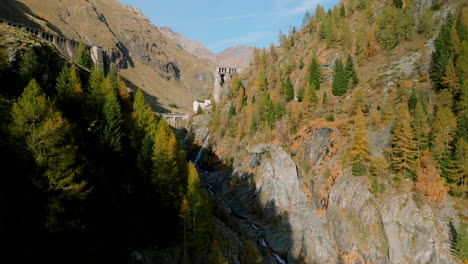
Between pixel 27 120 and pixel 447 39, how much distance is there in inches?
3037

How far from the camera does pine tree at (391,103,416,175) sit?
160ft

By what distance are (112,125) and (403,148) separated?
47767 mm

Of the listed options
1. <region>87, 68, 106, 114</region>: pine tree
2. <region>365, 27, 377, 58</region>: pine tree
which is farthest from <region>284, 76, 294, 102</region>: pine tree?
<region>87, 68, 106, 114</region>: pine tree

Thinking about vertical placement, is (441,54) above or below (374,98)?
above

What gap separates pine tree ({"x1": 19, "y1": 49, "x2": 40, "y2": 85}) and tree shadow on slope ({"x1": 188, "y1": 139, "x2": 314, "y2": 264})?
122 ft

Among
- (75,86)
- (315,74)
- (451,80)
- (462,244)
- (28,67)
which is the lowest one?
(462,244)

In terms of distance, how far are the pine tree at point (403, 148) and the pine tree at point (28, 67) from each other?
181ft

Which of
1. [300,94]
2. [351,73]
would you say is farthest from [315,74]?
[351,73]

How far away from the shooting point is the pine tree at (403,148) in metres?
48.8

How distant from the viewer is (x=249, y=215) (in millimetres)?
66438

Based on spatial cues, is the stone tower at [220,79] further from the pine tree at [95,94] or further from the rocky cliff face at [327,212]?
the pine tree at [95,94]

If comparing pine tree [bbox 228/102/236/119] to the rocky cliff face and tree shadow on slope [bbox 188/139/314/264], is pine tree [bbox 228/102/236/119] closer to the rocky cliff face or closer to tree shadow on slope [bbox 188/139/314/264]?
tree shadow on slope [bbox 188/139/314/264]

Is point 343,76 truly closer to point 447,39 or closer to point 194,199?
point 447,39

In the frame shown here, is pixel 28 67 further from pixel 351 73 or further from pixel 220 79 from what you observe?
pixel 220 79
